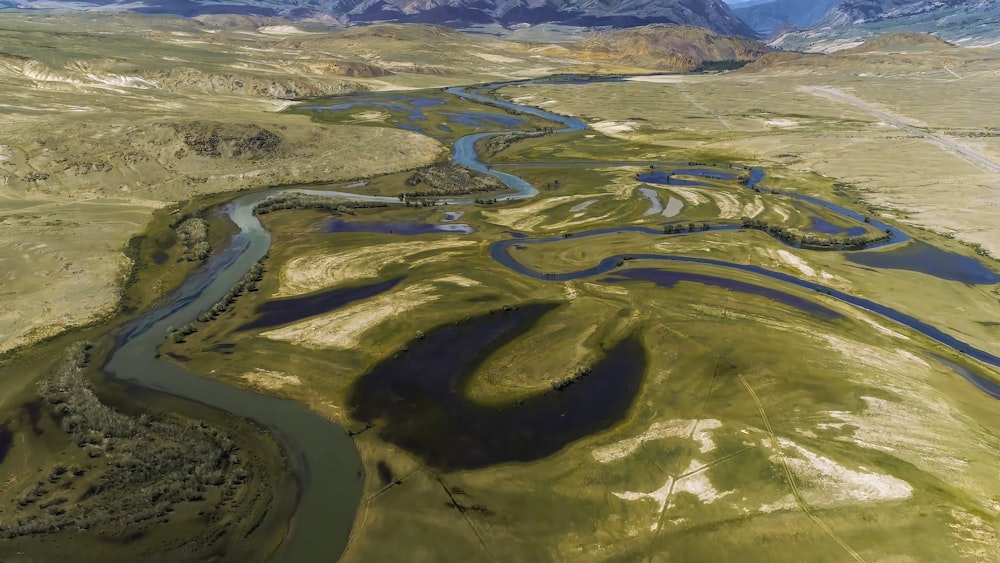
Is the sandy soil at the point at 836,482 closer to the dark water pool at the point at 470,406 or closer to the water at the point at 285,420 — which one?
the dark water pool at the point at 470,406

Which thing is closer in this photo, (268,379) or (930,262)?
(268,379)

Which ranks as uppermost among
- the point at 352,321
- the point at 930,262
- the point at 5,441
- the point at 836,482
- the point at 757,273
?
the point at 930,262

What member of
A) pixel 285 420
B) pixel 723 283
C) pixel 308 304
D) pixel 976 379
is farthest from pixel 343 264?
pixel 976 379

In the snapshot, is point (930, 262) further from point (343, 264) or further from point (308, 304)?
point (308, 304)

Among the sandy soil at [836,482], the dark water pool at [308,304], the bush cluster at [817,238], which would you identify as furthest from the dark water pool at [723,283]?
the dark water pool at [308,304]

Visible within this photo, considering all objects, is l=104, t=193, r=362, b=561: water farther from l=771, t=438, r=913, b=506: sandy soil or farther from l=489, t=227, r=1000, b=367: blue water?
l=489, t=227, r=1000, b=367: blue water

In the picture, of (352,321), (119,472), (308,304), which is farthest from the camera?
(308,304)

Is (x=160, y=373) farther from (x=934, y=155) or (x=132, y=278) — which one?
(x=934, y=155)
